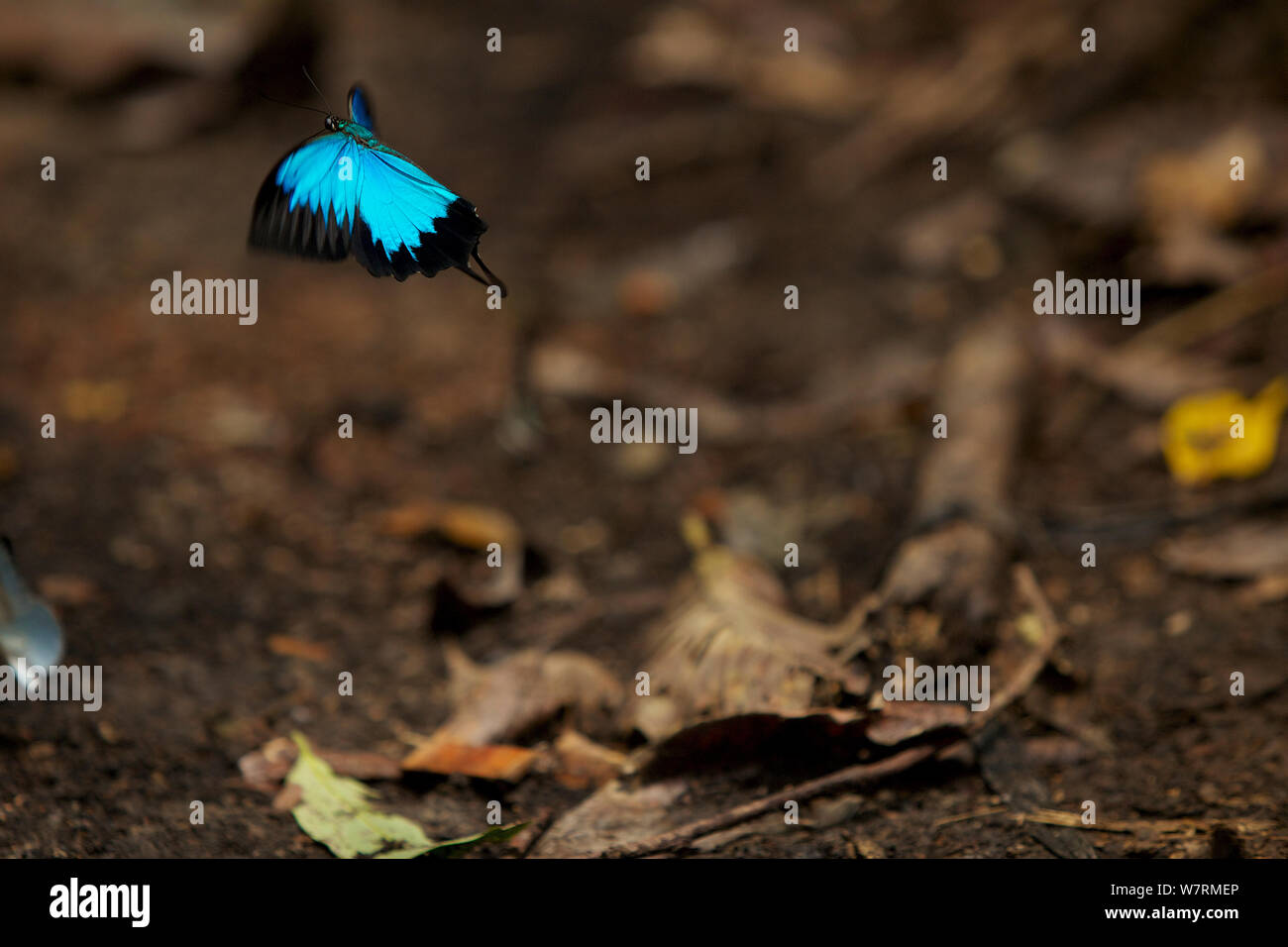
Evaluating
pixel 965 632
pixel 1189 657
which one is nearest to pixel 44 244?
pixel 965 632

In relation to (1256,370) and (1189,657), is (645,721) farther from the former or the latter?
(1256,370)

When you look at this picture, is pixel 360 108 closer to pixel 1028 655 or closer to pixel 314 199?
pixel 314 199

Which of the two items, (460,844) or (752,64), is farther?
(752,64)

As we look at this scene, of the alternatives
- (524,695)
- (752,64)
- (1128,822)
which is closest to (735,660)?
(524,695)

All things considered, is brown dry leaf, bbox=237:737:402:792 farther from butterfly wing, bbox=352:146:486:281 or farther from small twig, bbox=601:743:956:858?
butterfly wing, bbox=352:146:486:281

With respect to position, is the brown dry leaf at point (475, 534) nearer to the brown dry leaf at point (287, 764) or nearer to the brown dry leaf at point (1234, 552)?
the brown dry leaf at point (287, 764)

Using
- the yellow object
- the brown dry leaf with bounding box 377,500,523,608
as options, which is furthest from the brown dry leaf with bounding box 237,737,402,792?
the yellow object
